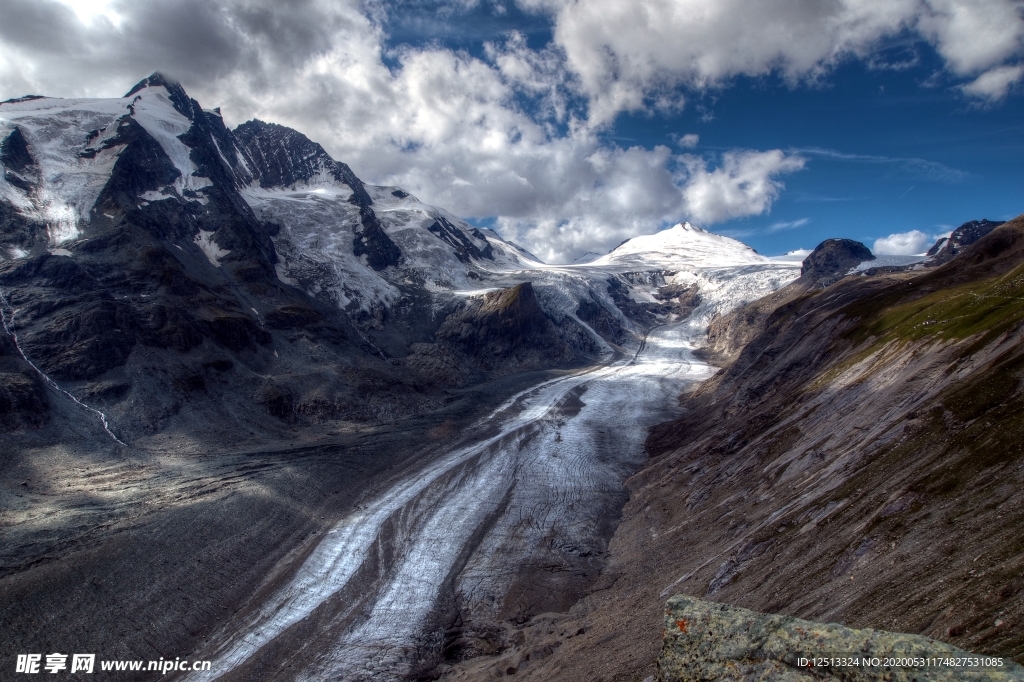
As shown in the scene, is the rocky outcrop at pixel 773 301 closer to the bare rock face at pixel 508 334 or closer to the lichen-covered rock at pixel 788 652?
the bare rock face at pixel 508 334

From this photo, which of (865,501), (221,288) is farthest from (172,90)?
(865,501)

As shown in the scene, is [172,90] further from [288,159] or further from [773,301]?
[773,301]

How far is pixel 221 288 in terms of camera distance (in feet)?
296

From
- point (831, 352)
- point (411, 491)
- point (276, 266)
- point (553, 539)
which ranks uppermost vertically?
point (276, 266)

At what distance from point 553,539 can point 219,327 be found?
59.4 meters

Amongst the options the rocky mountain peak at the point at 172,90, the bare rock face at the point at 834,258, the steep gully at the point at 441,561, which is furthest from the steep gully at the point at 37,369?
the bare rock face at the point at 834,258

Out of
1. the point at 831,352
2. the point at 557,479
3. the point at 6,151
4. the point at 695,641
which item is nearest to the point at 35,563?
the point at 557,479

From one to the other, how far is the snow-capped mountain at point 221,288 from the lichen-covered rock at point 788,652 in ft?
205

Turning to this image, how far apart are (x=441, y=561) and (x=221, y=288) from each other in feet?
235

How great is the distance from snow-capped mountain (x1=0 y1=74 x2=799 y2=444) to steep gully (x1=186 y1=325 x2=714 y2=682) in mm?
25116

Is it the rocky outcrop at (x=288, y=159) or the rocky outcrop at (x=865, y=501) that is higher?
the rocky outcrop at (x=288, y=159)

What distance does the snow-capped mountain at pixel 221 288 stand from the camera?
66.1 m

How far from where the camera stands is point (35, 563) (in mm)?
32219

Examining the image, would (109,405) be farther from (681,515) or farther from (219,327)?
(681,515)
